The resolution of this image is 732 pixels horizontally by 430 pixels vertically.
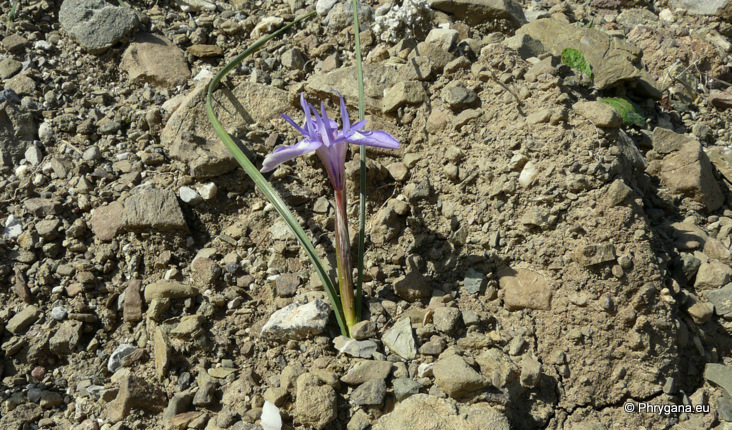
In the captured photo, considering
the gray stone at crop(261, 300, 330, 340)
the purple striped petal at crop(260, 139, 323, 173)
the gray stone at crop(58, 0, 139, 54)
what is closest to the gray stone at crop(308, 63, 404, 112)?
the purple striped petal at crop(260, 139, 323, 173)

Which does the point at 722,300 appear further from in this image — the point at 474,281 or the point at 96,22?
the point at 96,22

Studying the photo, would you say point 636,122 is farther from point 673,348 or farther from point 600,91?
point 673,348

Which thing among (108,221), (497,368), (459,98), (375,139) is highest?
(375,139)

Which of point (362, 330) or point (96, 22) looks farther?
point (96, 22)

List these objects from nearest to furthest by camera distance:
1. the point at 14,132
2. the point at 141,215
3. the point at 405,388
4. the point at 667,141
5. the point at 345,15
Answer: the point at 405,388 → the point at 141,215 → the point at 667,141 → the point at 14,132 → the point at 345,15

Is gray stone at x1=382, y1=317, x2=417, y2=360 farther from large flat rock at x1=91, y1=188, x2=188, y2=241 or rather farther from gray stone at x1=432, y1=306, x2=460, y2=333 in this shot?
large flat rock at x1=91, y1=188, x2=188, y2=241

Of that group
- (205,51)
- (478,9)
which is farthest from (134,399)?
(478,9)

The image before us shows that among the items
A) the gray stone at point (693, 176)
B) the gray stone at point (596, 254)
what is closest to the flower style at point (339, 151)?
the gray stone at point (596, 254)

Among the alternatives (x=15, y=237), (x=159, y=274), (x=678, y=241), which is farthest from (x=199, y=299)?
(x=678, y=241)
